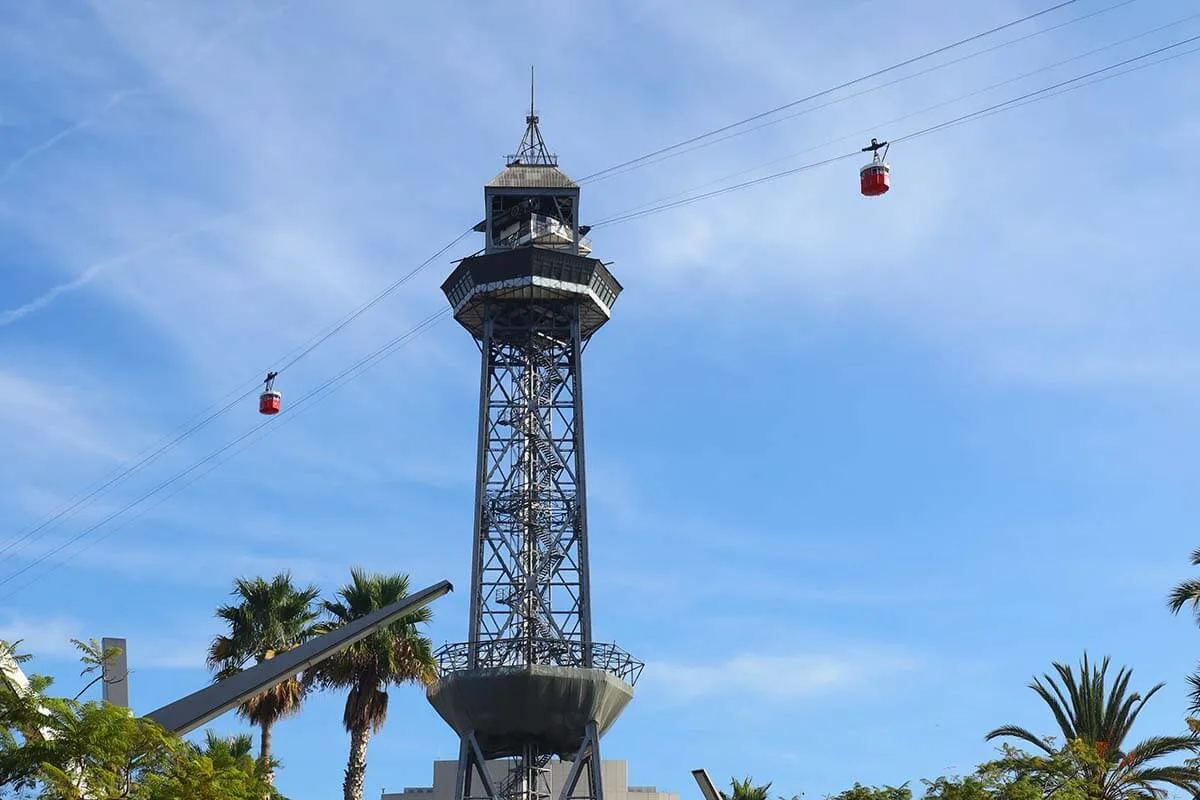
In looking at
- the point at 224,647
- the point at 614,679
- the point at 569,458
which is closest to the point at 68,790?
the point at 224,647

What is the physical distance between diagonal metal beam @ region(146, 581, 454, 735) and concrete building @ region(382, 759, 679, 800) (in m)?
54.5

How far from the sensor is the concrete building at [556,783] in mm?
91062

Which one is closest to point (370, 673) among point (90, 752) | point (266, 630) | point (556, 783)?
point (266, 630)

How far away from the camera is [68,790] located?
1239 inches

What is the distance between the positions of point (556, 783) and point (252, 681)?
57879mm

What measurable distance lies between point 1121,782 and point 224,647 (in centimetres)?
2806

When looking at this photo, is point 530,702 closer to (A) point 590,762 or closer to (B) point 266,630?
(A) point 590,762

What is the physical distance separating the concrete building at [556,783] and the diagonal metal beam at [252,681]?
54.5 m

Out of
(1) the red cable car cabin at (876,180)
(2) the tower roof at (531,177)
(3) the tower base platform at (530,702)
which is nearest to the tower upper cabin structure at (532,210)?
(2) the tower roof at (531,177)

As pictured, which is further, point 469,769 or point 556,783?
point 556,783

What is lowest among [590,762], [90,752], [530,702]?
[90,752]

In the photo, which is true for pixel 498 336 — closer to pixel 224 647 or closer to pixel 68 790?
pixel 224 647

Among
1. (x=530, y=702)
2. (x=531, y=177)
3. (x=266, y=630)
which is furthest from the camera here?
(x=531, y=177)

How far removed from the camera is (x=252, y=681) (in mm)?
35219
